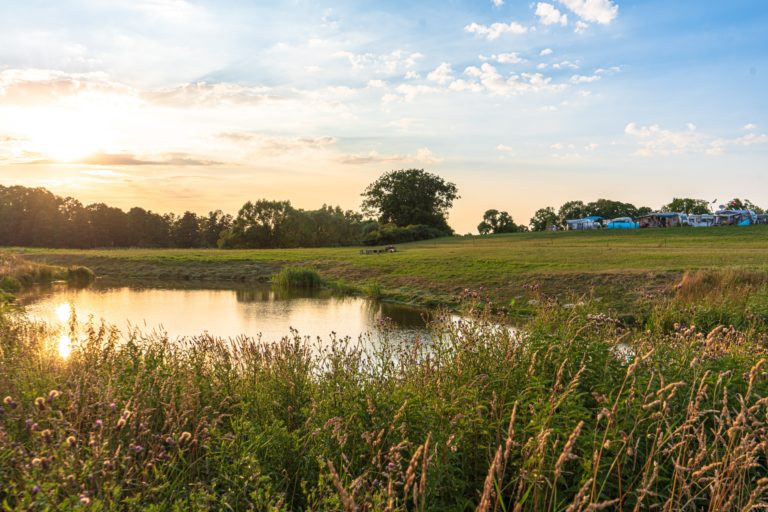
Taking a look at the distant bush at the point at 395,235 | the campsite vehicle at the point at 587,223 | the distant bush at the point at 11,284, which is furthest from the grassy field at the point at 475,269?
the campsite vehicle at the point at 587,223

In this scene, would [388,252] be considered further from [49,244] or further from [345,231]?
[49,244]

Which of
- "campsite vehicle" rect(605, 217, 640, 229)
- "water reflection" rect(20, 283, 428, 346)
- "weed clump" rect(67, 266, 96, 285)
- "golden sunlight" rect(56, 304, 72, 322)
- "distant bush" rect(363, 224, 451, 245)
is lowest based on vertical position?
"water reflection" rect(20, 283, 428, 346)

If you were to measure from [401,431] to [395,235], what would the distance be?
8673 centimetres

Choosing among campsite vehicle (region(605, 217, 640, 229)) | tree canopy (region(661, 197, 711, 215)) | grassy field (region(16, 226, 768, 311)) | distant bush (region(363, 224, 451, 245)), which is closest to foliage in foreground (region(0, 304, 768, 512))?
grassy field (region(16, 226, 768, 311))

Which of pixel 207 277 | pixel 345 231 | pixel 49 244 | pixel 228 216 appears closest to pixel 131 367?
pixel 207 277

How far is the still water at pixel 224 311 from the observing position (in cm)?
2033

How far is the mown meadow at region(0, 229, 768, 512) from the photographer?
3.82 meters

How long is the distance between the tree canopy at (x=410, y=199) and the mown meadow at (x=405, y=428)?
98227 mm

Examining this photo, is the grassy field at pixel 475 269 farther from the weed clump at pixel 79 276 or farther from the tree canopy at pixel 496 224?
the tree canopy at pixel 496 224

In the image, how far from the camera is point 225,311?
26.3 meters

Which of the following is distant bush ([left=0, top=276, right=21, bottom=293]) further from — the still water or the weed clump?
the weed clump

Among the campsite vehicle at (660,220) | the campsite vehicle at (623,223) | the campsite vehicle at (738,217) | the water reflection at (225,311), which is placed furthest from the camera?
the campsite vehicle at (623,223)

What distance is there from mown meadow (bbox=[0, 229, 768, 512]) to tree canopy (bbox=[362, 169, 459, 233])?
98.2 metres

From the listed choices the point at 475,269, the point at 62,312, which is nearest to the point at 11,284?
the point at 62,312
